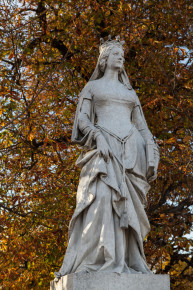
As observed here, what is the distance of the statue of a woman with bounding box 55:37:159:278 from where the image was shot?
566 centimetres

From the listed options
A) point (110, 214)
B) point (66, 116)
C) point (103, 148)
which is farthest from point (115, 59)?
point (66, 116)

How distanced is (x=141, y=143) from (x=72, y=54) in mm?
6117

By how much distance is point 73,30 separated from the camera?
11.2 metres

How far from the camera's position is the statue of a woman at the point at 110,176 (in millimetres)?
5660

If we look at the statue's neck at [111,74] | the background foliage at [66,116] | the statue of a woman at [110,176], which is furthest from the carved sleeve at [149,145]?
the background foliage at [66,116]

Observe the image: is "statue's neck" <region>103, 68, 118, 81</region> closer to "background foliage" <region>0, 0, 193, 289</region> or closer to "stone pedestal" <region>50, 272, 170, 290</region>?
"stone pedestal" <region>50, 272, 170, 290</region>

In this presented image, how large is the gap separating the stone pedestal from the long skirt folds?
0.13 m

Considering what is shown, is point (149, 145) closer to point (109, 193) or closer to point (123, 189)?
point (123, 189)

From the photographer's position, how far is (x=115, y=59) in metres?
6.77

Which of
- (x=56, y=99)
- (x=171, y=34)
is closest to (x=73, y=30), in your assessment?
(x=56, y=99)

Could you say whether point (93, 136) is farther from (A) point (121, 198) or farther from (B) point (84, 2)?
(B) point (84, 2)

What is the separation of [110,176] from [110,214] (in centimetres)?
44

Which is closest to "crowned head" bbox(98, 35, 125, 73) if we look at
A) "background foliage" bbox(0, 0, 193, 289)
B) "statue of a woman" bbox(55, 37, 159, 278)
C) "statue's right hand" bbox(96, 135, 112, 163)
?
"statue of a woman" bbox(55, 37, 159, 278)

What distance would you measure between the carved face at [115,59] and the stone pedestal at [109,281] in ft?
8.91
